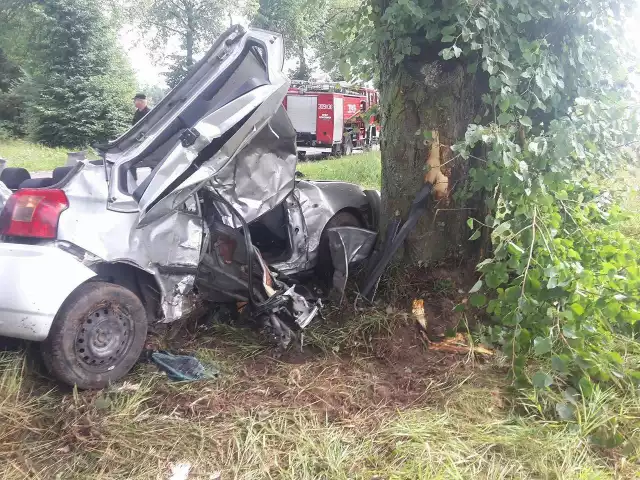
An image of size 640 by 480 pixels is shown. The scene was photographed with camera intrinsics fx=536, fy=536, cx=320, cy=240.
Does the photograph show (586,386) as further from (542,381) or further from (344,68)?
(344,68)

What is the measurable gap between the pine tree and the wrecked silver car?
58.4 ft

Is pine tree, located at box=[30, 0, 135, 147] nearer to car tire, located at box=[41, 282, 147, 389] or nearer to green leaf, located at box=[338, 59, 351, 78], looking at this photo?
green leaf, located at box=[338, 59, 351, 78]

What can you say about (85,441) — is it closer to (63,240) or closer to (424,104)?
→ (63,240)

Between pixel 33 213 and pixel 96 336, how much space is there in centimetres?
74

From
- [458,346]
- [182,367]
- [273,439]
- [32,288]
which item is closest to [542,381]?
[458,346]

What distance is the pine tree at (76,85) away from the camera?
1964 centimetres

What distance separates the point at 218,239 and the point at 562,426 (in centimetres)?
234

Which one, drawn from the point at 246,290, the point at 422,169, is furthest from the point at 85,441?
the point at 422,169

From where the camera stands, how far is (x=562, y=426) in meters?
2.65

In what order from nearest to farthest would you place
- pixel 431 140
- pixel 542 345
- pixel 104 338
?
pixel 542 345
pixel 104 338
pixel 431 140

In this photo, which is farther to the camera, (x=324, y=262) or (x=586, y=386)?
(x=324, y=262)

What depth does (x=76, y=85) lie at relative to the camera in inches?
778

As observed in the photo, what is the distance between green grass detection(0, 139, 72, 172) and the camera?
13980 millimetres

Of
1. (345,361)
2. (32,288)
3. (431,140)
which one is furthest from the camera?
(431,140)
